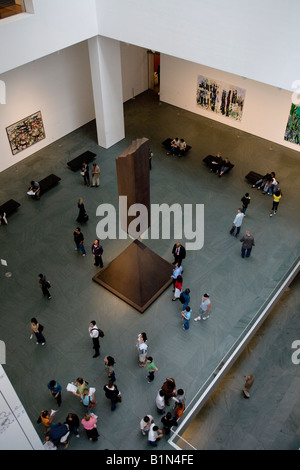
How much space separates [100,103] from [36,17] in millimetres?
4484

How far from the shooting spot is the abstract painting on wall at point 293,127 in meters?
17.4

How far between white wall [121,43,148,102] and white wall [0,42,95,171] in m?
2.45

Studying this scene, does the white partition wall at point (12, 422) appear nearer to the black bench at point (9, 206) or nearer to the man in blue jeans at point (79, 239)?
the man in blue jeans at point (79, 239)

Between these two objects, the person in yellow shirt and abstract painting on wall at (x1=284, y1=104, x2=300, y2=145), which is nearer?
the person in yellow shirt

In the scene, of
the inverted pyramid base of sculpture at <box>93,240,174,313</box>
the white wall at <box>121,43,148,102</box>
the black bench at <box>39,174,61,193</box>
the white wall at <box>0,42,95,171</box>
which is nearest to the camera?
the inverted pyramid base of sculpture at <box>93,240,174,313</box>

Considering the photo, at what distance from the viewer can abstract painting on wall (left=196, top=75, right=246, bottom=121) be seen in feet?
61.8

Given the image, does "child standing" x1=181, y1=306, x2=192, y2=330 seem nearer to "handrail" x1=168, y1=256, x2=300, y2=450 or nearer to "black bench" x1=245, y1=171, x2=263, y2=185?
"handrail" x1=168, y1=256, x2=300, y2=450

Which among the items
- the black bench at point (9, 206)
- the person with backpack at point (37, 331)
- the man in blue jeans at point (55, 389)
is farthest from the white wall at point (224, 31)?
the man in blue jeans at point (55, 389)

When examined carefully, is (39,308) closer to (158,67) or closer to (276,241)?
(276,241)

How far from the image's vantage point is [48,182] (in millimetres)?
16500

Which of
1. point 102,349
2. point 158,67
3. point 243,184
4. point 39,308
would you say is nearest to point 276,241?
point 243,184

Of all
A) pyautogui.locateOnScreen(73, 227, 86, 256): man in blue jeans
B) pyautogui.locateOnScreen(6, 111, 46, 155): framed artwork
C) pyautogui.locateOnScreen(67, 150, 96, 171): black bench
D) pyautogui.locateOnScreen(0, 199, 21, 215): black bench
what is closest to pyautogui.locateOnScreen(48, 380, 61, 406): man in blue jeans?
pyautogui.locateOnScreen(73, 227, 86, 256): man in blue jeans

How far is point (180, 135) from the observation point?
63.8 feet

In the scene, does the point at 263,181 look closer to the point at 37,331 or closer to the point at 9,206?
the point at 9,206
